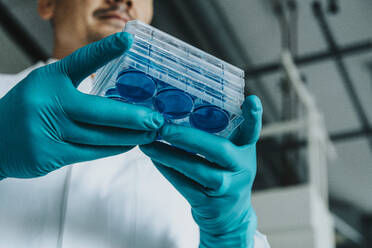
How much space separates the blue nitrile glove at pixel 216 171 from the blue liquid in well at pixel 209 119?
0.02 meters

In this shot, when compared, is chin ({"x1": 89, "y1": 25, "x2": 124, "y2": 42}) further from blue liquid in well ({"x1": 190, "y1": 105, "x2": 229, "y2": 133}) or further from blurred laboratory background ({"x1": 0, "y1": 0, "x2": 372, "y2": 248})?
blurred laboratory background ({"x1": 0, "y1": 0, "x2": 372, "y2": 248})

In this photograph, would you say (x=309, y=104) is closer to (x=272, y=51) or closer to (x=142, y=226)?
(x=272, y=51)

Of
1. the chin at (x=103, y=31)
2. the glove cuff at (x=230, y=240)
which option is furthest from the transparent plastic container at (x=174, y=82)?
the chin at (x=103, y=31)

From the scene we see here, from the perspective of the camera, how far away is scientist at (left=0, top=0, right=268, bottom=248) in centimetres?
86

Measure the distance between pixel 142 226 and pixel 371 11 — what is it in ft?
14.1

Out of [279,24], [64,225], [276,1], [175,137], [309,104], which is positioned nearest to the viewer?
[175,137]

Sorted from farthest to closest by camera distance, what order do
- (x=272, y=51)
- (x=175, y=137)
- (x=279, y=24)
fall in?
(x=272, y=51) < (x=279, y=24) < (x=175, y=137)

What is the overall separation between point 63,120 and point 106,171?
355mm

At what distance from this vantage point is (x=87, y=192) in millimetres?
1134

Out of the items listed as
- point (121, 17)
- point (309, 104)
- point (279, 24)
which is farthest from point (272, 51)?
point (121, 17)

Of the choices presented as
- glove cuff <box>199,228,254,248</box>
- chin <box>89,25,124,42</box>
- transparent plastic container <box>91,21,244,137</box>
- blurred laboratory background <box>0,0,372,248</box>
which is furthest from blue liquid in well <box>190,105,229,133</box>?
blurred laboratory background <box>0,0,372,248</box>

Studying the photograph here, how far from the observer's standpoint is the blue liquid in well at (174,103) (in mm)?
818

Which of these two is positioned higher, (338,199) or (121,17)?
(338,199)

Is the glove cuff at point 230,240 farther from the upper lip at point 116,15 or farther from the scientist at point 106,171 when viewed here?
the upper lip at point 116,15
